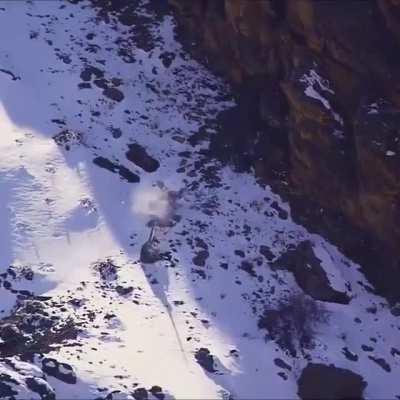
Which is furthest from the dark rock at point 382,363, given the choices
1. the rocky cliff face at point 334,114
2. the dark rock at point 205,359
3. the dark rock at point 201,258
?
the dark rock at point 201,258

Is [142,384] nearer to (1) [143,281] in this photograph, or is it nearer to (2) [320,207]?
(1) [143,281]

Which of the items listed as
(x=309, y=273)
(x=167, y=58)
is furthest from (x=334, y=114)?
(x=167, y=58)

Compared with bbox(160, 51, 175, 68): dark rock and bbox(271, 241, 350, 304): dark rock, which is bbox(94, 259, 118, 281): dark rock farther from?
bbox(160, 51, 175, 68): dark rock

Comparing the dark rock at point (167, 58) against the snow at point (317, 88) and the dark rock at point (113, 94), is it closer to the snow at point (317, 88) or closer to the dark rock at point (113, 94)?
→ the dark rock at point (113, 94)

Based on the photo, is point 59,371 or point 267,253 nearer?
point 59,371

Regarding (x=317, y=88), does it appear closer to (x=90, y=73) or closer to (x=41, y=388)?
(x=90, y=73)

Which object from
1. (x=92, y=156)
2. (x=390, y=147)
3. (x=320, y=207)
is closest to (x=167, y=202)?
(x=92, y=156)
